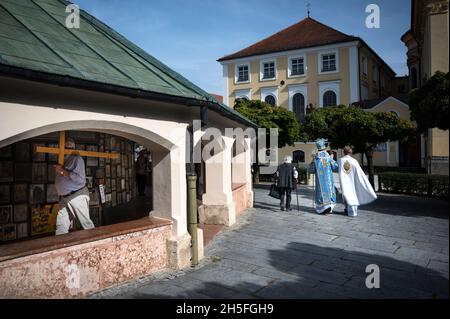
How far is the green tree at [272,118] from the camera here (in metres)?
16.8

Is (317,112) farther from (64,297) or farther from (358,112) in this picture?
(64,297)

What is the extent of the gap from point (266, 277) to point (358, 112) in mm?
9773

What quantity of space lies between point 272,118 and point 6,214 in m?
13.1

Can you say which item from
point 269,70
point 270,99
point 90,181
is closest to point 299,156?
point 270,99

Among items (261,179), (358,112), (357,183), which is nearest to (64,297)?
(357,183)

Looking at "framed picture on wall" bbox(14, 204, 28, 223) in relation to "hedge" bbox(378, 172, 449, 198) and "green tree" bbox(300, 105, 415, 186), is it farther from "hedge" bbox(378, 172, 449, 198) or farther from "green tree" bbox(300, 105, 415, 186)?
"hedge" bbox(378, 172, 449, 198)

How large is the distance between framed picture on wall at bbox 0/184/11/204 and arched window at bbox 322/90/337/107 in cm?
2724

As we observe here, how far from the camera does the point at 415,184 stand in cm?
1269

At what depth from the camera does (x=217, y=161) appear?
8.28 metres

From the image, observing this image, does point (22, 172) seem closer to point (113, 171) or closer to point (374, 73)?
point (113, 171)

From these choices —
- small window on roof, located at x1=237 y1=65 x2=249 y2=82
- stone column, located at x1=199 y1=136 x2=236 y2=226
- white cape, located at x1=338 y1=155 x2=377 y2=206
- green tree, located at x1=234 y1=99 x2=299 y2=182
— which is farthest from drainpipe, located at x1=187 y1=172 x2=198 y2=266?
small window on roof, located at x1=237 y1=65 x2=249 y2=82

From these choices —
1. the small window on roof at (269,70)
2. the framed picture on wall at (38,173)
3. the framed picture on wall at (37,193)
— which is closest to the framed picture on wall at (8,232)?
the framed picture on wall at (37,193)

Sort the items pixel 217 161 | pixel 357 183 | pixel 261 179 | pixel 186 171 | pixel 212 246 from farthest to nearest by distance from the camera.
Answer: pixel 261 179 → pixel 357 183 → pixel 217 161 → pixel 212 246 → pixel 186 171
